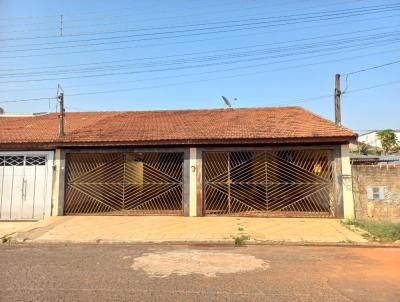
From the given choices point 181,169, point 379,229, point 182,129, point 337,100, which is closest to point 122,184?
Answer: point 181,169

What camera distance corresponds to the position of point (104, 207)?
1370 centimetres

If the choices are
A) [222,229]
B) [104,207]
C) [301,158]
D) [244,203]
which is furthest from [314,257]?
[104,207]

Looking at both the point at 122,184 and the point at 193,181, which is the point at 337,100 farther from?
the point at 122,184

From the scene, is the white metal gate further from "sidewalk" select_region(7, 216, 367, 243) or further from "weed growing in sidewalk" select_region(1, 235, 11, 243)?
"weed growing in sidewalk" select_region(1, 235, 11, 243)

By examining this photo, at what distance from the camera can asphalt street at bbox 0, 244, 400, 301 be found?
4.54 m

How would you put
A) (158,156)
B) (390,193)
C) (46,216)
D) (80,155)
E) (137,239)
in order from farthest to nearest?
(158,156) < (80,155) < (46,216) < (390,193) < (137,239)

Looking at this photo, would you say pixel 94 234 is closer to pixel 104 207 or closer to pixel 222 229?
pixel 222 229

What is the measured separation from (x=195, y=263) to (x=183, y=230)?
3381mm

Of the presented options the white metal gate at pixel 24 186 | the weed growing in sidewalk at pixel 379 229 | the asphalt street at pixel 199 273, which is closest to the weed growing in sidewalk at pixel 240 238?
the asphalt street at pixel 199 273

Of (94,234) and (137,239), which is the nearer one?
(137,239)

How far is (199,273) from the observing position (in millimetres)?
5551

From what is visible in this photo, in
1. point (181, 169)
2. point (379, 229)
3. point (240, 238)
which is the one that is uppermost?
point (181, 169)

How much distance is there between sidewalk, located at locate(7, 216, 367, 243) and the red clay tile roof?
2637 millimetres

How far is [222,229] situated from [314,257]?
330cm
